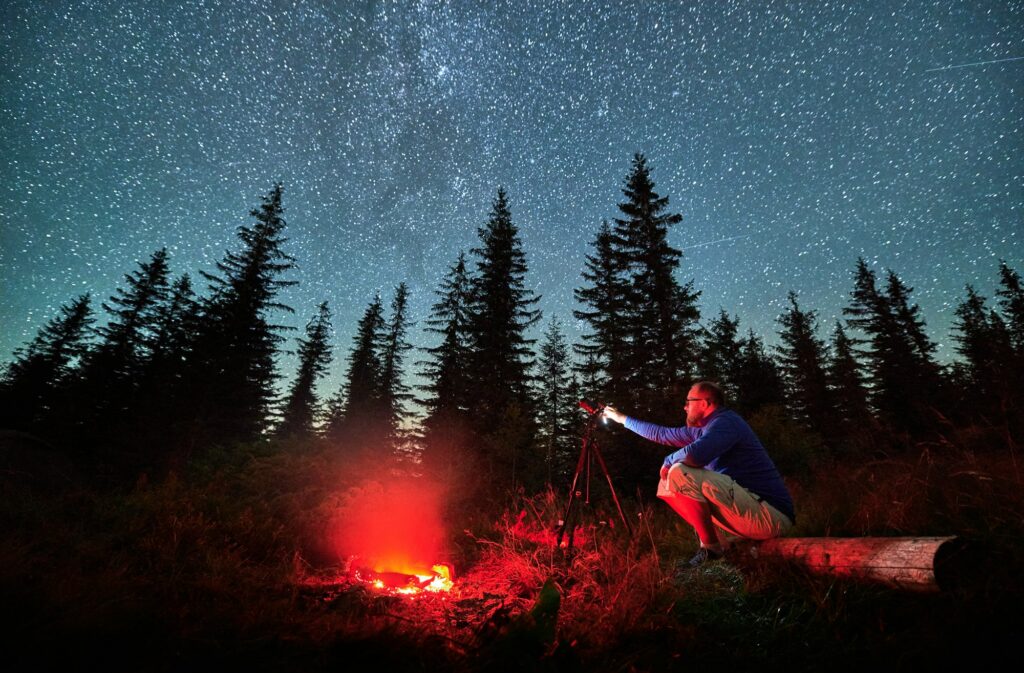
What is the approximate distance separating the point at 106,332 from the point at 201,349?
13833 mm

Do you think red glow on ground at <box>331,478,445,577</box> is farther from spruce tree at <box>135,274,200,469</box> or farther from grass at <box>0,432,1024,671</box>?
spruce tree at <box>135,274,200,469</box>

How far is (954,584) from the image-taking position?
2.69m

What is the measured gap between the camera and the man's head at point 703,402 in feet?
14.8

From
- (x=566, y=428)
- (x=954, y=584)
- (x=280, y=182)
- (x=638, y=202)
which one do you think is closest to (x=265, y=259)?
(x=280, y=182)

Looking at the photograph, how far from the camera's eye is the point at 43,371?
30000 mm

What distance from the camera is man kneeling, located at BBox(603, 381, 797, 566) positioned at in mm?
3924

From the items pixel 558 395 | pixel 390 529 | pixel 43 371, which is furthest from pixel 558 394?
pixel 43 371

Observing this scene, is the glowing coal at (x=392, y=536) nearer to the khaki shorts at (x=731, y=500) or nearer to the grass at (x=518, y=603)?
the grass at (x=518, y=603)

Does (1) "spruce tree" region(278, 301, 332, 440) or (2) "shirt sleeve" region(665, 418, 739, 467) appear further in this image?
(1) "spruce tree" region(278, 301, 332, 440)

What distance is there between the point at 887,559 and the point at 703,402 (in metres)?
1.96

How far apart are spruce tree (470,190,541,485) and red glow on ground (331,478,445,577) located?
767 centimetres

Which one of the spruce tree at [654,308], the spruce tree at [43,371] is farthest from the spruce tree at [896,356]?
the spruce tree at [43,371]

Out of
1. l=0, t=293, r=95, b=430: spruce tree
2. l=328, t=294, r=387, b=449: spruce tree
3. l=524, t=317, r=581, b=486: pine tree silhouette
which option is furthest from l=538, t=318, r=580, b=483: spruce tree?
l=0, t=293, r=95, b=430: spruce tree

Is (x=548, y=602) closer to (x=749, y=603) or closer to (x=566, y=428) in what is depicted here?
(x=749, y=603)
